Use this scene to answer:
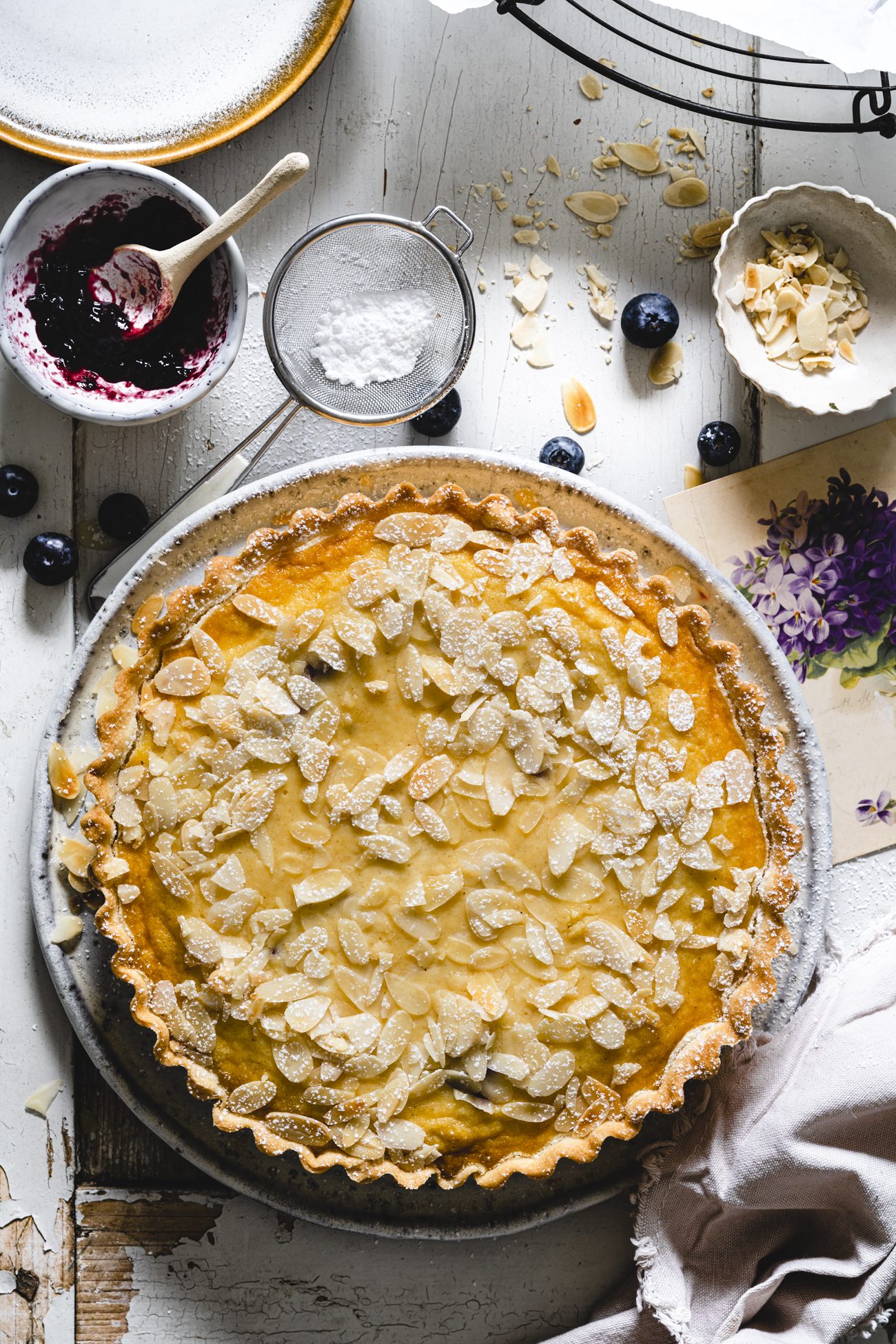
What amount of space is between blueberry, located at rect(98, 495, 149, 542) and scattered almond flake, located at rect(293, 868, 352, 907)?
0.89 metres

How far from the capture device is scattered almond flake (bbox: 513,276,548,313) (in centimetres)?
250

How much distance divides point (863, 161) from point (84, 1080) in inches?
106

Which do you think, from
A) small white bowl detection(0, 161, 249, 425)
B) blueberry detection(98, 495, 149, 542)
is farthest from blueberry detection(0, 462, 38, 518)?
small white bowl detection(0, 161, 249, 425)

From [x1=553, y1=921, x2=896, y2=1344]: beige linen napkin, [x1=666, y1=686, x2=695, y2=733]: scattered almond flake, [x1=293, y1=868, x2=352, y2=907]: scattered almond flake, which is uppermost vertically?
[x1=666, y1=686, x2=695, y2=733]: scattered almond flake

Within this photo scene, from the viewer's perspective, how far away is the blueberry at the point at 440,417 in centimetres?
244

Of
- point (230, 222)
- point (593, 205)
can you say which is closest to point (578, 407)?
point (593, 205)

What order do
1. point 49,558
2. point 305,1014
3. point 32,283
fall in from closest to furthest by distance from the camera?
point 305,1014, point 32,283, point 49,558

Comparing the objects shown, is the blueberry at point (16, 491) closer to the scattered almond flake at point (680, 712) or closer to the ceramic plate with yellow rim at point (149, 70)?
the ceramic plate with yellow rim at point (149, 70)

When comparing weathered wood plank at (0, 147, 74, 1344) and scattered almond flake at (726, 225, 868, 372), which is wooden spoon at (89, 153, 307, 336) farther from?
scattered almond flake at (726, 225, 868, 372)

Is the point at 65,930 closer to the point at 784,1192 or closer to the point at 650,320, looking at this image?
the point at 784,1192

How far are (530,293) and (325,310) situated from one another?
0.46 m

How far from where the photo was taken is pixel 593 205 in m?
2.52

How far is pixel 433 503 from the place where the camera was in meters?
2.17

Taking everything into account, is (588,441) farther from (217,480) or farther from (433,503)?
(217,480)
